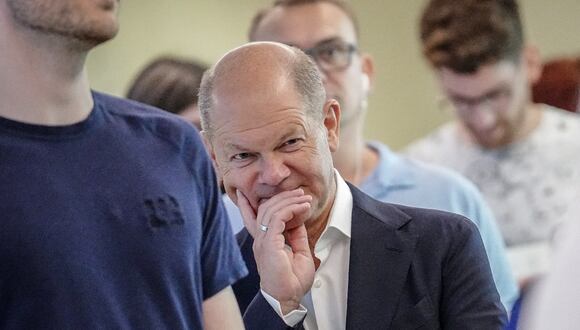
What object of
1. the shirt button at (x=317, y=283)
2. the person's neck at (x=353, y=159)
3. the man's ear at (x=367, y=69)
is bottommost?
the person's neck at (x=353, y=159)

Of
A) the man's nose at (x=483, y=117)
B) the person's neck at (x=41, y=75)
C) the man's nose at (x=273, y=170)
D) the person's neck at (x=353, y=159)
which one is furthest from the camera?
the man's nose at (x=483, y=117)

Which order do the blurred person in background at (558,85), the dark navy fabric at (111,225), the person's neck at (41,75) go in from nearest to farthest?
the dark navy fabric at (111,225)
the person's neck at (41,75)
the blurred person in background at (558,85)

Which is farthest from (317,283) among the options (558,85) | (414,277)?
(558,85)

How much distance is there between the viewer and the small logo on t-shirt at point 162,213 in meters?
2.01

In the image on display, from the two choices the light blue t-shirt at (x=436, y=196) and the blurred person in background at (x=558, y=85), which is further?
the blurred person in background at (x=558, y=85)

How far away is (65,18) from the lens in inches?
78.0

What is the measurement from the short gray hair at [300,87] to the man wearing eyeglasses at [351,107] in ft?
2.98

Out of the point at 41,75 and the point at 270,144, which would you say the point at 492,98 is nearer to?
the point at 41,75

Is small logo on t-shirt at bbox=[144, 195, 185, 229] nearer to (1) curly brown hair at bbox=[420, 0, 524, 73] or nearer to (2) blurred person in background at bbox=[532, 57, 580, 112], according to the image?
(1) curly brown hair at bbox=[420, 0, 524, 73]

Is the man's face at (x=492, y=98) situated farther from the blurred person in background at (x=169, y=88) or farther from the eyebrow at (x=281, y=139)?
the eyebrow at (x=281, y=139)

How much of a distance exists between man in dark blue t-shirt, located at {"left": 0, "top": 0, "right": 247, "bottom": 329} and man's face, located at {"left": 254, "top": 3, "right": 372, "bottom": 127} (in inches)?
29.0

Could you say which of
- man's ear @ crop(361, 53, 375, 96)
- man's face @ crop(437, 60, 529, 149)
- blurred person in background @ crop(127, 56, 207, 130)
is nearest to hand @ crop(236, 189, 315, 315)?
man's ear @ crop(361, 53, 375, 96)

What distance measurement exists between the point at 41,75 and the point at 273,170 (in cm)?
61

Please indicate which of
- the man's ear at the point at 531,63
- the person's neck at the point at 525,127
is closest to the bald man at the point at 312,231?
the person's neck at the point at 525,127
